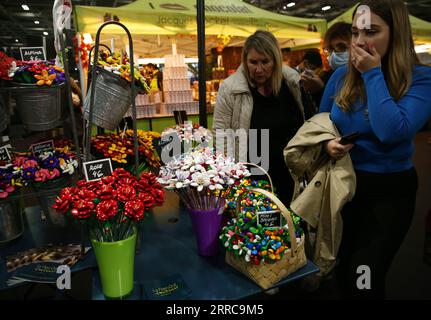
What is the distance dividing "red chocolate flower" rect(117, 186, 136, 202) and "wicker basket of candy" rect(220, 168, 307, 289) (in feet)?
1.22

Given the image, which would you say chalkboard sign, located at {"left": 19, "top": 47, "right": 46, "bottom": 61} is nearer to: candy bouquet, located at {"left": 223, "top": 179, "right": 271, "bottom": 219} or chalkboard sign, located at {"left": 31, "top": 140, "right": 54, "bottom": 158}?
chalkboard sign, located at {"left": 31, "top": 140, "right": 54, "bottom": 158}

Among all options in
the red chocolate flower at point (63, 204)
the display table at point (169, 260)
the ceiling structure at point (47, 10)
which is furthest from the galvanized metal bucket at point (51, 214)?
the ceiling structure at point (47, 10)

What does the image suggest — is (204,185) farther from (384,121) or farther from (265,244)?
(384,121)

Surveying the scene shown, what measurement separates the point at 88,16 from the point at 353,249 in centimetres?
356

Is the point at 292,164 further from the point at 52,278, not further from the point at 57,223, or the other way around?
the point at 57,223

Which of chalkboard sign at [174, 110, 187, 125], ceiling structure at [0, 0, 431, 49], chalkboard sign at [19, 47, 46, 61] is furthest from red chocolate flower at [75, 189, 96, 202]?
ceiling structure at [0, 0, 431, 49]

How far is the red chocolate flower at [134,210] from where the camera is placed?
912 mm

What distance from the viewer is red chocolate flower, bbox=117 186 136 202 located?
0.93 m

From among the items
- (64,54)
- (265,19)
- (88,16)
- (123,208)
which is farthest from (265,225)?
(265,19)

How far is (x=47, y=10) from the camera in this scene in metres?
11.1

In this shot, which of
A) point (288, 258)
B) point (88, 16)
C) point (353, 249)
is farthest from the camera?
point (88, 16)

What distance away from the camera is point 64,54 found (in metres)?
1.15

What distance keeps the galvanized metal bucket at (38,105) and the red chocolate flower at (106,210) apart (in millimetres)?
590

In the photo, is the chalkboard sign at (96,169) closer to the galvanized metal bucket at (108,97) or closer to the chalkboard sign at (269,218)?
the galvanized metal bucket at (108,97)
